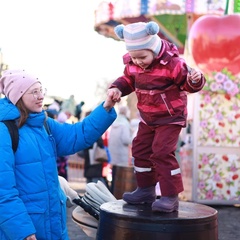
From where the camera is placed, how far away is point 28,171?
3.04m

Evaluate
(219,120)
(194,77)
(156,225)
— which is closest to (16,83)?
(194,77)

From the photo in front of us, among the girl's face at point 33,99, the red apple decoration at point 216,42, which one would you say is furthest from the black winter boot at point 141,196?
the red apple decoration at point 216,42

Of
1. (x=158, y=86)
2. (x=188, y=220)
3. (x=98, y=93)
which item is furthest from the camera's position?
(x=98, y=93)

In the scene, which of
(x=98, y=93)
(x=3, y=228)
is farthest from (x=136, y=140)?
(x=98, y=93)

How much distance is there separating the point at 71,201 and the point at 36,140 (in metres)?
1.35

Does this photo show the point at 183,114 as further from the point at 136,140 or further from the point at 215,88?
the point at 215,88

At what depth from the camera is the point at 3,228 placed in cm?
295

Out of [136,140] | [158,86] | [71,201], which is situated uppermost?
[158,86]

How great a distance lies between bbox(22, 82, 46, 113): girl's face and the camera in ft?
10.4

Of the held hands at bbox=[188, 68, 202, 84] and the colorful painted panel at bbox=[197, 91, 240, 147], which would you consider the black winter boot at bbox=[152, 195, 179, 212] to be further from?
the colorful painted panel at bbox=[197, 91, 240, 147]

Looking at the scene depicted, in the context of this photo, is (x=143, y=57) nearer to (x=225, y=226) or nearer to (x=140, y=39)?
(x=140, y=39)

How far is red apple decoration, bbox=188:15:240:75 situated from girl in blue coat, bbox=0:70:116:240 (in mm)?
4868

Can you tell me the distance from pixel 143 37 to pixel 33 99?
2.35 ft

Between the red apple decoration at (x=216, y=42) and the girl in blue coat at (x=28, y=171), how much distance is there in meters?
4.87
